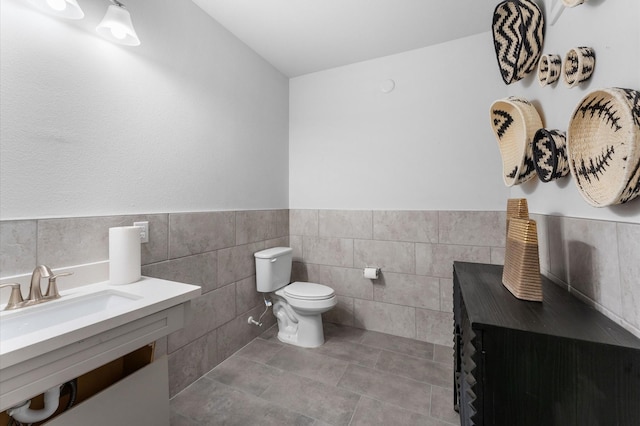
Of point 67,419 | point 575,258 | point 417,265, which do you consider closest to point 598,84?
point 575,258

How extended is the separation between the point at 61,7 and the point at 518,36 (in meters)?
2.20

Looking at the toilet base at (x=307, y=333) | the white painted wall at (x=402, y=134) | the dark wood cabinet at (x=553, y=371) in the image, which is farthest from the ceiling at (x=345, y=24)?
the toilet base at (x=307, y=333)

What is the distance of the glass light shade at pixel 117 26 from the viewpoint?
113 cm

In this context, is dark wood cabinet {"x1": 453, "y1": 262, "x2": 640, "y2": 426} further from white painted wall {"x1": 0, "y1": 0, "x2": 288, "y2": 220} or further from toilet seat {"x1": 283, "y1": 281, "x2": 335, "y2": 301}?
white painted wall {"x1": 0, "y1": 0, "x2": 288, "y2": 220}

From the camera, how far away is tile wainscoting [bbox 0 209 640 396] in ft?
2.85

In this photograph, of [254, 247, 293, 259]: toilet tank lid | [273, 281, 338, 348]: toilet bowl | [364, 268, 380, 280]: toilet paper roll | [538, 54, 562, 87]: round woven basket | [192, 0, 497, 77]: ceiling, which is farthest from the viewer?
[364, 268, 380, 280]: toilet paper roll

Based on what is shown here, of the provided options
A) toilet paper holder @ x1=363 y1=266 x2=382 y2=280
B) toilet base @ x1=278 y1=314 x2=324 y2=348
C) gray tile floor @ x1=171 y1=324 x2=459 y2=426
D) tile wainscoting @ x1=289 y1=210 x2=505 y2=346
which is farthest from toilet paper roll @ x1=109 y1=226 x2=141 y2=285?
toilet paper holder @ x1=363 y1=266 x2=382 y2=280

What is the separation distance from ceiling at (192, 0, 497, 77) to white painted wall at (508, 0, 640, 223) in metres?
0.81

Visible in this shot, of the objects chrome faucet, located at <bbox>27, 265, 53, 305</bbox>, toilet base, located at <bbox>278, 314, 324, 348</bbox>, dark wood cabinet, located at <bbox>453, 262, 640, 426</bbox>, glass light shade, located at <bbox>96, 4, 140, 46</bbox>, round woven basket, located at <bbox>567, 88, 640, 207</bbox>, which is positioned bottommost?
toilet base, located at <bbox>278, 314, 324, 348</bbox>

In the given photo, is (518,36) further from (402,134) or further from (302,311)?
(302,311)

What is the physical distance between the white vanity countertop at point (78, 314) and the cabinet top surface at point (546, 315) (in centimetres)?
109

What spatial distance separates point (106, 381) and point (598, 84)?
2.10 metres

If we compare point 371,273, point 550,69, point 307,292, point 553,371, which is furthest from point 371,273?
point 550,69

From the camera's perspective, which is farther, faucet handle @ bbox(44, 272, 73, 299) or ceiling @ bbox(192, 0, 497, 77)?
ceiling @ bbox(192, 0, 497, 77)
